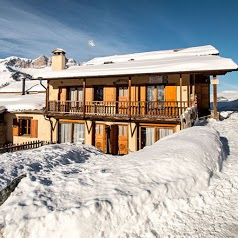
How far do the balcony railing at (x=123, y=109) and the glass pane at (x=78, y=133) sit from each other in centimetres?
115

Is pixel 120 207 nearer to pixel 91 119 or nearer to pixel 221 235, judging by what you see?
pixel 221 235

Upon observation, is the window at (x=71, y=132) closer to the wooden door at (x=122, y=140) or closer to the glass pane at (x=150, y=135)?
the wooden door at (x=122, y=140)

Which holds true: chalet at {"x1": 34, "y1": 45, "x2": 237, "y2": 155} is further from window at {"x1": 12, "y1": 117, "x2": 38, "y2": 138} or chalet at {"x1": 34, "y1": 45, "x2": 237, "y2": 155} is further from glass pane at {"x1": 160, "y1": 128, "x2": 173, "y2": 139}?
window at {"x1": 12, "y1": 117, "x2": 38, "y2": 138}

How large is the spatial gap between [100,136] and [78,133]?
73.8 inches

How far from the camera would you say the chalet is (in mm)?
13398

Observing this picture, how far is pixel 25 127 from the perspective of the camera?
19.3 m

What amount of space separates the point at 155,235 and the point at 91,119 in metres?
13.2

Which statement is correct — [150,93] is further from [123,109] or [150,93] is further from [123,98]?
[123,109]

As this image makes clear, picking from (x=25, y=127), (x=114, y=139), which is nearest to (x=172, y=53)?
(x=114, y=139)

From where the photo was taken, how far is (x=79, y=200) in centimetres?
395

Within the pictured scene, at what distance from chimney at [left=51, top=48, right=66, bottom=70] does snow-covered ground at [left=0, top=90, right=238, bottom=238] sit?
19.2 metres

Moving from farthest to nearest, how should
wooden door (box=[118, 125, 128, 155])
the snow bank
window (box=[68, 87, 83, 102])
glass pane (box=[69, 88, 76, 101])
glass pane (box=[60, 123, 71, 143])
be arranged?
glass pane (box=[69, 88, 76, 101]) < window (box=[68, 87, 83, 102]) < glass pane (box=[60, 123, 71, 143]) < wooden door (box=[118, 125, 128, 155]) < the snow bank

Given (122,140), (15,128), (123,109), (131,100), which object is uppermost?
(131,100)

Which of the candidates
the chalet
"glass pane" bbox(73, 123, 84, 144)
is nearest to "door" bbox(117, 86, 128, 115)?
the chalet
